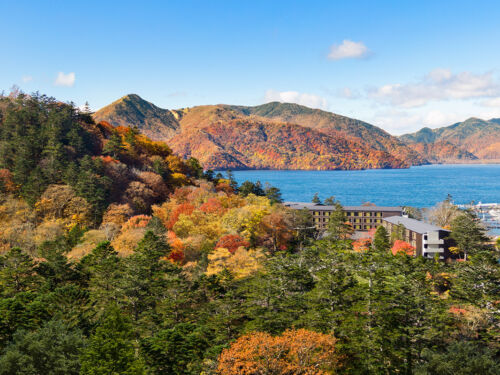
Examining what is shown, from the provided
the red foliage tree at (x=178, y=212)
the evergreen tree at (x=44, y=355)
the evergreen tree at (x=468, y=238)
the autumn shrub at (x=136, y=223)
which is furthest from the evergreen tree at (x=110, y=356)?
the evergreen tree at (x=468, y=238)

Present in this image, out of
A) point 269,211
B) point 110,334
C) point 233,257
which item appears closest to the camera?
point 110,334

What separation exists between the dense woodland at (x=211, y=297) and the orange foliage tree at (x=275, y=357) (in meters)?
0.10

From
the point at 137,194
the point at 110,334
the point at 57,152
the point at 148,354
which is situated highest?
the point at 57,152

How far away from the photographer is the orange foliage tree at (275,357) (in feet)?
72.8

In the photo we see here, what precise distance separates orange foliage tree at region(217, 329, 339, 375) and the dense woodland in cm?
10

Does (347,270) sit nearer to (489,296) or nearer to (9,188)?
(489,296)

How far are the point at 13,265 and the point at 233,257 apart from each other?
80.3 feet

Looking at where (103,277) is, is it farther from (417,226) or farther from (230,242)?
(417,226)

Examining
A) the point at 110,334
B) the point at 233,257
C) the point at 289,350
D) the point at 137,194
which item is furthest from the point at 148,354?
the point at 137,194

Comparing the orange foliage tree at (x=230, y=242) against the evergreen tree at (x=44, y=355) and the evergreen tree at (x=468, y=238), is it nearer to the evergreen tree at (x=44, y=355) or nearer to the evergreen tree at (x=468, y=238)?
the evergreen tree at (x=44, y=355)

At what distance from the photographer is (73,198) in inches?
2559

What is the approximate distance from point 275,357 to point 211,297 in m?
18.8

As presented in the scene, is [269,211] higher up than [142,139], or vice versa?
[142,139]

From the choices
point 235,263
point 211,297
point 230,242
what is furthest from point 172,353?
point 230,242
